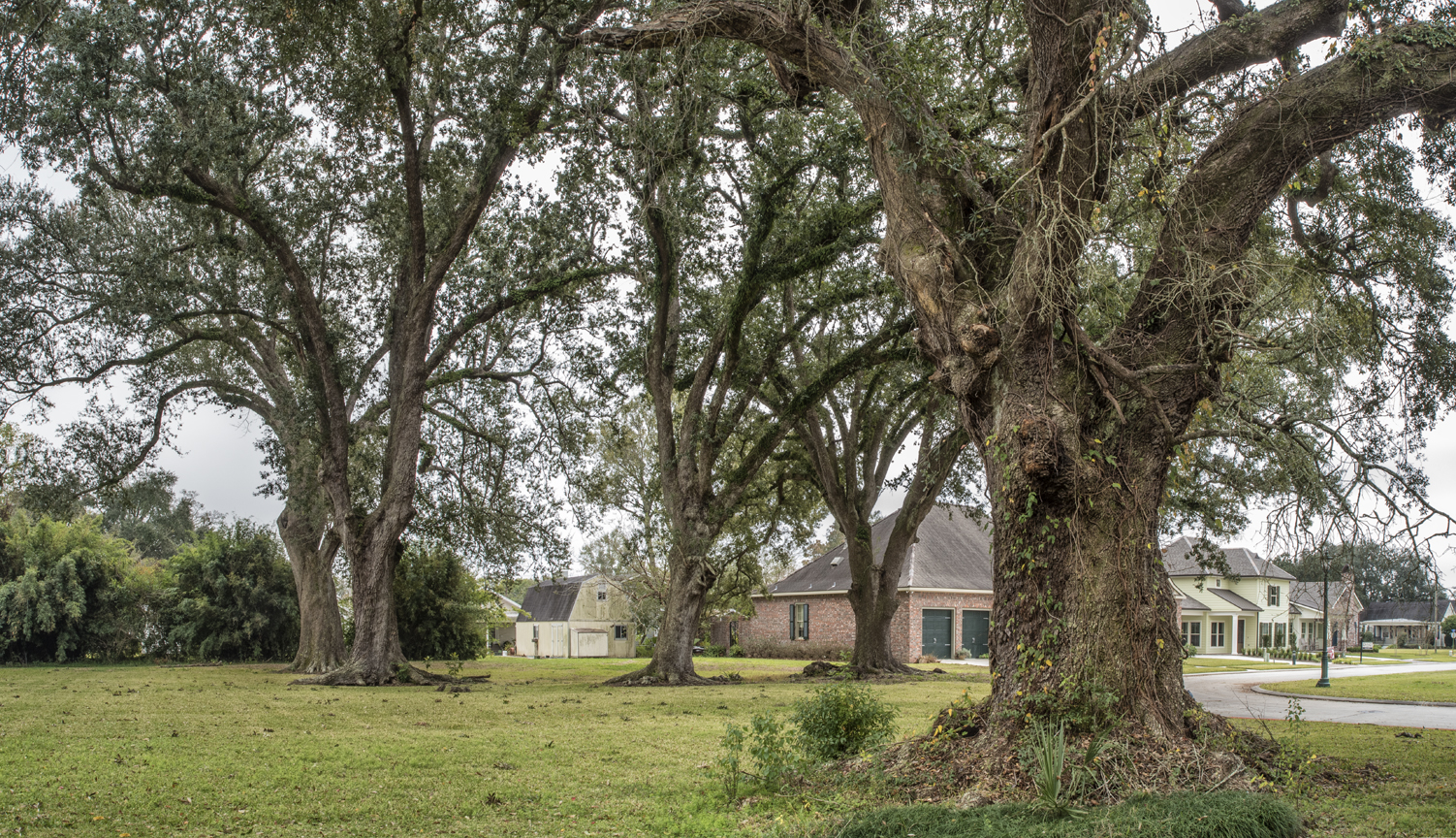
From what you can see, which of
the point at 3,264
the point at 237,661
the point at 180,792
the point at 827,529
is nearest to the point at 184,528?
the point at 237,661

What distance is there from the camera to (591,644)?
52.6 meters

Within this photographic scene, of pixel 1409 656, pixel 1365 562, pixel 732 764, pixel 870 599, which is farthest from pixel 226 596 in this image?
pixel 1409 656

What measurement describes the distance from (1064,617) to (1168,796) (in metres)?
1.52

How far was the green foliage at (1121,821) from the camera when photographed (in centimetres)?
474

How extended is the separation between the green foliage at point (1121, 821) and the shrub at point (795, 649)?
28087 mm

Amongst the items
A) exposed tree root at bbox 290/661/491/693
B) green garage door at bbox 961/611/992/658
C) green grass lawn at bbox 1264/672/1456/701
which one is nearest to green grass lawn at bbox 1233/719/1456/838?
green grass lawn at bbox 1264/672/1456/701

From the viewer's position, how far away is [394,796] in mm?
6418

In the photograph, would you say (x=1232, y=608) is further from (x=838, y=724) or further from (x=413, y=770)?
(x=413, y=770)

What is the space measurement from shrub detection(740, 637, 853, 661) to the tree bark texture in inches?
1045

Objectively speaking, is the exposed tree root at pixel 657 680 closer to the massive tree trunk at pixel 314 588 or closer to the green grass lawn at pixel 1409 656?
the massive tree trunk at pixel 314 588

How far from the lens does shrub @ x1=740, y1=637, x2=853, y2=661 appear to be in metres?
35.9

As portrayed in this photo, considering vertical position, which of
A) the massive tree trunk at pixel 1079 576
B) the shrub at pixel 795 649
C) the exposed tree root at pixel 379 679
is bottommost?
the shrub at pixel 795 649

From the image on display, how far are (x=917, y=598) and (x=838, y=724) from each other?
90.9ft

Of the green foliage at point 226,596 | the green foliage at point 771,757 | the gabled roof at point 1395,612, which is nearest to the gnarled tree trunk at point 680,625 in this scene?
the green foliage at point 771,757
